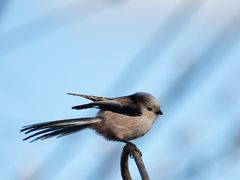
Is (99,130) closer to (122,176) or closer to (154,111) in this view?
(154,111)

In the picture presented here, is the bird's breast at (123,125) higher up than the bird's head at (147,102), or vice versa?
the bird's head at (147,102)

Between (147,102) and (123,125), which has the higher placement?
(147,102)

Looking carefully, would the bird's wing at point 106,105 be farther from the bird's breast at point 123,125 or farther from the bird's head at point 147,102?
the bird's head at point 147,102

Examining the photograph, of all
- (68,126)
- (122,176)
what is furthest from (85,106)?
(122,176)

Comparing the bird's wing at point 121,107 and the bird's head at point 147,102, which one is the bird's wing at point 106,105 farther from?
the bird's head at point 147,102

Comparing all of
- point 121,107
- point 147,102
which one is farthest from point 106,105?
point 147,102

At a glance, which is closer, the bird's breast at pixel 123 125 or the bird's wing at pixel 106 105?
the bird's wing at pixel 106 105

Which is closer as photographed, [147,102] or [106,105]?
[106,105]

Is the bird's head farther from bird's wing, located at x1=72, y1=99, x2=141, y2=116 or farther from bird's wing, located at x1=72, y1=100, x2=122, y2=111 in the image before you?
bird's wing, located at x1=72, y1=100, x2=122, y2=111

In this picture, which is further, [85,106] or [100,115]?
[100,115]

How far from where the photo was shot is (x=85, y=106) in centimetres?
437

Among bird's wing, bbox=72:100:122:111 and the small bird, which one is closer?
bird's wing, bbox=72:100:122:111

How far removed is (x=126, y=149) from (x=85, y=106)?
0.67m

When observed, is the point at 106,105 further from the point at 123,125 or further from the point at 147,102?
the point at 147,102
